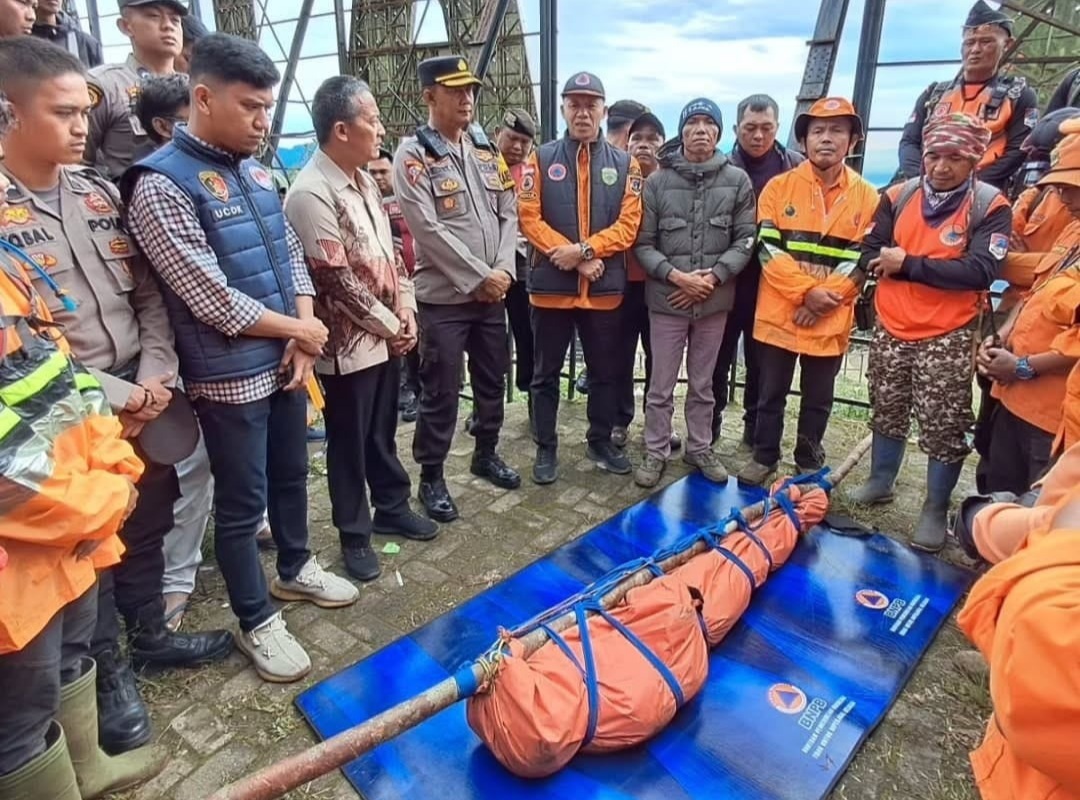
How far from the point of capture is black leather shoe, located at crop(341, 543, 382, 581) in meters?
3.05

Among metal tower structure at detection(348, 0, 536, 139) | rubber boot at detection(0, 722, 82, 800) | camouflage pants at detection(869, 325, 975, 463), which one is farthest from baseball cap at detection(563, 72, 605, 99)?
metal tower structure at detection(348, 0, 536, 139)

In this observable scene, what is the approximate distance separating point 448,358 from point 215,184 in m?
1.51

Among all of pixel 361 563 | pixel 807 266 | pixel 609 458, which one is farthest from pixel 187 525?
pixel 807 266

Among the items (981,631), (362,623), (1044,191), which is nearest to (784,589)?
(362,623)

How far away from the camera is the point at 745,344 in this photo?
4.33 m

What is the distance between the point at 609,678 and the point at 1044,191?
3.17 metres

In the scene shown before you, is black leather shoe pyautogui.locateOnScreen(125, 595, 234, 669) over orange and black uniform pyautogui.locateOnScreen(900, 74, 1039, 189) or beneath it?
beneath

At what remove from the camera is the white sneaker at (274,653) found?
95.7 inches

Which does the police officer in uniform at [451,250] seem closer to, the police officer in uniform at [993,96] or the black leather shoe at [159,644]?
the black leather shoe at [159,644]

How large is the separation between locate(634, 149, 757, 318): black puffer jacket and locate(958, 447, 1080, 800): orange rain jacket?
9.08 ft

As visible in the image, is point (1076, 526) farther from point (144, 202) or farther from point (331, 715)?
point (144, 202)

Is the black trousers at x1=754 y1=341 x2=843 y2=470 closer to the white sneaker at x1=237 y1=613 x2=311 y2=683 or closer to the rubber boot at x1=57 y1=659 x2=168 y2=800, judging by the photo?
the white sneaker at x1=237 y1=613 x2=311 y2=683

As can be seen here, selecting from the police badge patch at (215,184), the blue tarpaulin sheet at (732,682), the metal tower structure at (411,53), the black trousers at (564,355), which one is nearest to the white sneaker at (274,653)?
the blue tarpaulin sheet at (732,682)

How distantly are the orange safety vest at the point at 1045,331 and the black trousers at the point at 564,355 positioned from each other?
1958 millimetres
